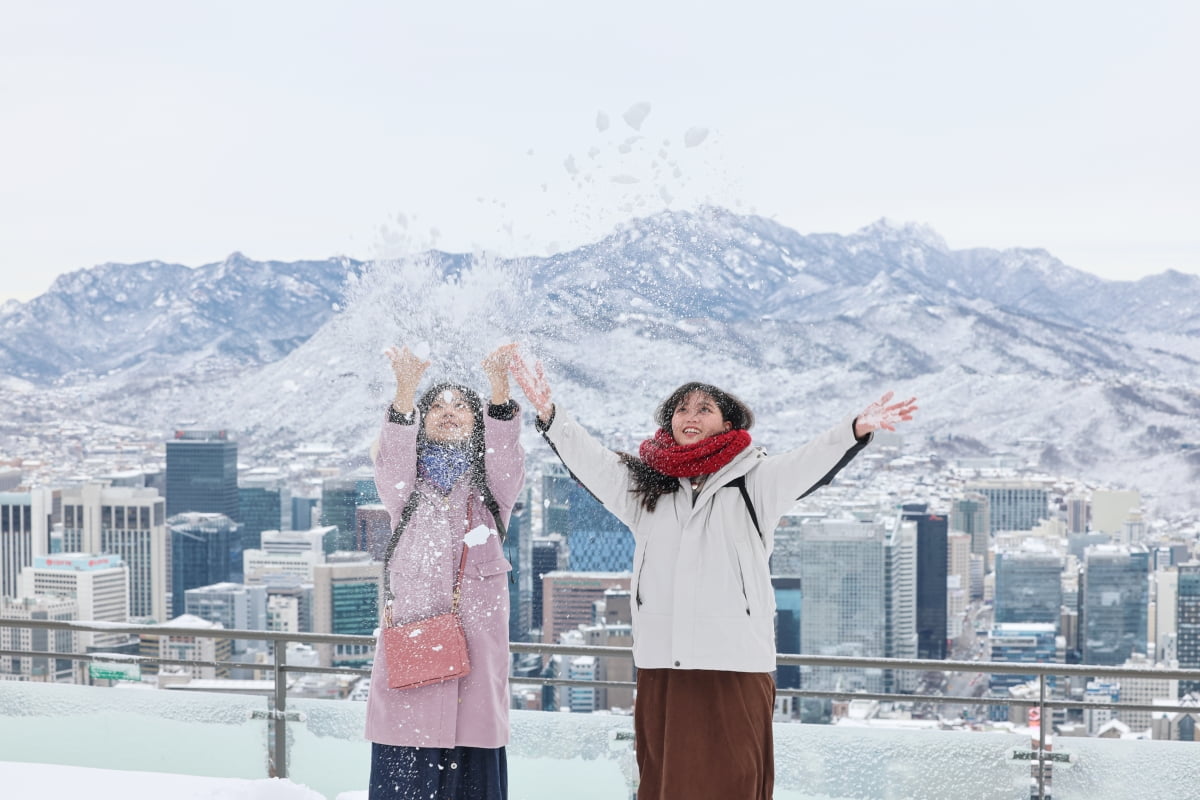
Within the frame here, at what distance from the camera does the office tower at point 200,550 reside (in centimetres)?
2692

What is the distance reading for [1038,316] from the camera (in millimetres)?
47438

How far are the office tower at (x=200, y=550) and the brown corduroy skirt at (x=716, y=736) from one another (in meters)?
24.0

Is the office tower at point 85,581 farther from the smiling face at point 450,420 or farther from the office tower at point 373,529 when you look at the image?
the smiling face at point 450,420

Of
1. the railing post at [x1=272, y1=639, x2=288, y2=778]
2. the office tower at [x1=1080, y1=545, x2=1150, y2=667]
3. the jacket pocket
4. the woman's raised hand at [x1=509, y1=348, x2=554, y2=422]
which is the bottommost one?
the office tower at [x1=1080, y1=545, x2=1150, y2=667]

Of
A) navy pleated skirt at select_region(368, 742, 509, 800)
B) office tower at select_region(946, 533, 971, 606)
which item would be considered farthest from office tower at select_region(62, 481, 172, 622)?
navy pleated skirt at select_region(368, 742, 509, 800)

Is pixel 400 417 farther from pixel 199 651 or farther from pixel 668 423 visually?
pixel 199 651

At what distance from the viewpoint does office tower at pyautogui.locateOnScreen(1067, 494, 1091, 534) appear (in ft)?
125

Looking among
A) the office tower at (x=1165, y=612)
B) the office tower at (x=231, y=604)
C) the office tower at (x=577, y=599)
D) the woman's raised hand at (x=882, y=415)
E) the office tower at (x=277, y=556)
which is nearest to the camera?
the woman's raised hand at (x=882, y=415)

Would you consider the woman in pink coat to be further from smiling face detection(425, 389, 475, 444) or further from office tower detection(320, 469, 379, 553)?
office tower detection(320, 469, 379, 553)

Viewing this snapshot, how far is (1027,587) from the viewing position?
34688 mm

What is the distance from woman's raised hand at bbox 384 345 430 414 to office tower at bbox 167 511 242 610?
23.7m

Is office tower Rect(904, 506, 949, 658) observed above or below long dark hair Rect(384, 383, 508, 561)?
below

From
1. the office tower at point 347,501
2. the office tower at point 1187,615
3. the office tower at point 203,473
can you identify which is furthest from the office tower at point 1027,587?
the office tower at point 347,501

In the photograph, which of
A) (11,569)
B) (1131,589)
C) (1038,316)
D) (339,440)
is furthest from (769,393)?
(1038,316)
